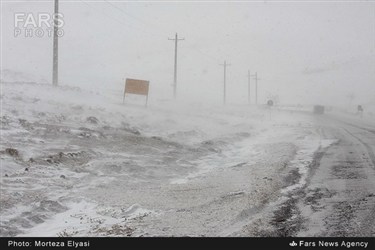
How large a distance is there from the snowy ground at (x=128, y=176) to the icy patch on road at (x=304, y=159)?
0.07 feet

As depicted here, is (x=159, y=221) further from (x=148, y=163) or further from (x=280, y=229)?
(x=148, y=163)

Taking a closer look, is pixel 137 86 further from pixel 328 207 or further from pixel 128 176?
pixel 328 207

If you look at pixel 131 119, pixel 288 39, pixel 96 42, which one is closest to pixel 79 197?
pixel 131 119

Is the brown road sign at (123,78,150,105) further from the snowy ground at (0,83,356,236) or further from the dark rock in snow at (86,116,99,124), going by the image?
the dark rock in snow at (86,116,99,124)

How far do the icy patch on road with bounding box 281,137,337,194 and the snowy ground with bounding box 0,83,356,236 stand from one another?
0.02 m

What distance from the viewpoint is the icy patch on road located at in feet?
30.4

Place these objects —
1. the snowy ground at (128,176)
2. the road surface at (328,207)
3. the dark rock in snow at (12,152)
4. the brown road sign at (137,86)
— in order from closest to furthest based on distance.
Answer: the road surface at (328,207)
the snowy ground at (128,176)
the dark rock in snow at (12,152)
the brown road sign at (137,86)

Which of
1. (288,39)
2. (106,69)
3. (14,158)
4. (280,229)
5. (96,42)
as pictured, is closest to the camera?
(280,229)

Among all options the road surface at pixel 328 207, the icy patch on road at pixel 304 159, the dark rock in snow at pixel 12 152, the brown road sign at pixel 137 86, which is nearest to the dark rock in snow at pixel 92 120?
the dark rock in snow at pixel 12 152

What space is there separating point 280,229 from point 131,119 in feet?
54.4

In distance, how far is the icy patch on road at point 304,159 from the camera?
9272 millimetres

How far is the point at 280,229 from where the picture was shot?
6.15 meters

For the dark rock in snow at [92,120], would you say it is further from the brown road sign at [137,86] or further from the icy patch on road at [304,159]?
the brown road sign at [137,86]

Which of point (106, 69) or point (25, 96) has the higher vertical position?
point (106, 69)
